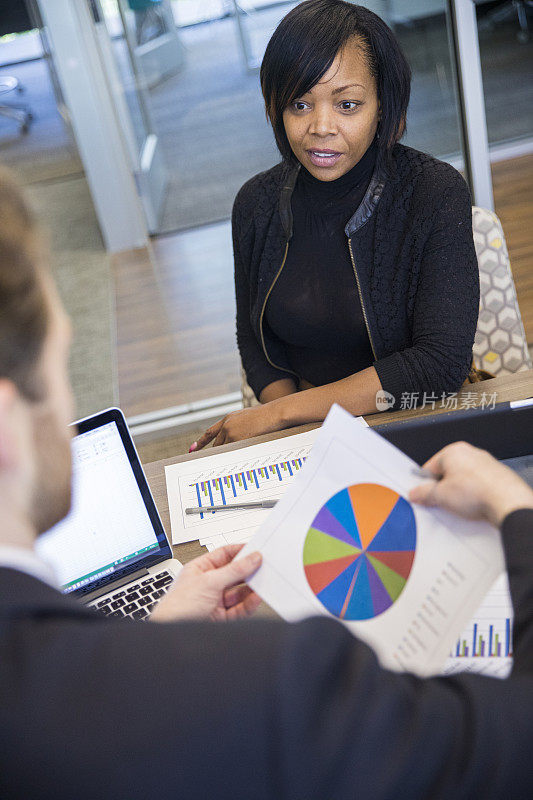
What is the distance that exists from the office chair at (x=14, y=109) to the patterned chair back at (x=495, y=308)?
344 centimetres

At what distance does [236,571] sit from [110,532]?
0.38 meters

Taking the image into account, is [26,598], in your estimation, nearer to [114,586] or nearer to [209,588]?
[209,588]

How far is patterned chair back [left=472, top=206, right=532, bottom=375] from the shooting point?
186 cm

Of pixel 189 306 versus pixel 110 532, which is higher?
pixel 110 532

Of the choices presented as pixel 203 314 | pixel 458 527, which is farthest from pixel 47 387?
pixel 203 314

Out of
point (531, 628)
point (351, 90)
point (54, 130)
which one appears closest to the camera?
point (531, 628)

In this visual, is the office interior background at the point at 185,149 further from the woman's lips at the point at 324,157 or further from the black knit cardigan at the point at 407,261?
the woman's lips at the point at 324,157

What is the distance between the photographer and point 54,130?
538 cm

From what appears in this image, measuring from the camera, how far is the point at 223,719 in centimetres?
54

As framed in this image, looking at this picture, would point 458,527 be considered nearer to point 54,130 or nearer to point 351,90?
point 351,90

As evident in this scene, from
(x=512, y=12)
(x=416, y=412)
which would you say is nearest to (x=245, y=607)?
(x=416, y=412)

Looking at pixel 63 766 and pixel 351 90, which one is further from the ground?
pixel 351 90

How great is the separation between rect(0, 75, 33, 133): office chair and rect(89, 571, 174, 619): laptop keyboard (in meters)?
3.92

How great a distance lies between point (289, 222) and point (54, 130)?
4.23 metres
